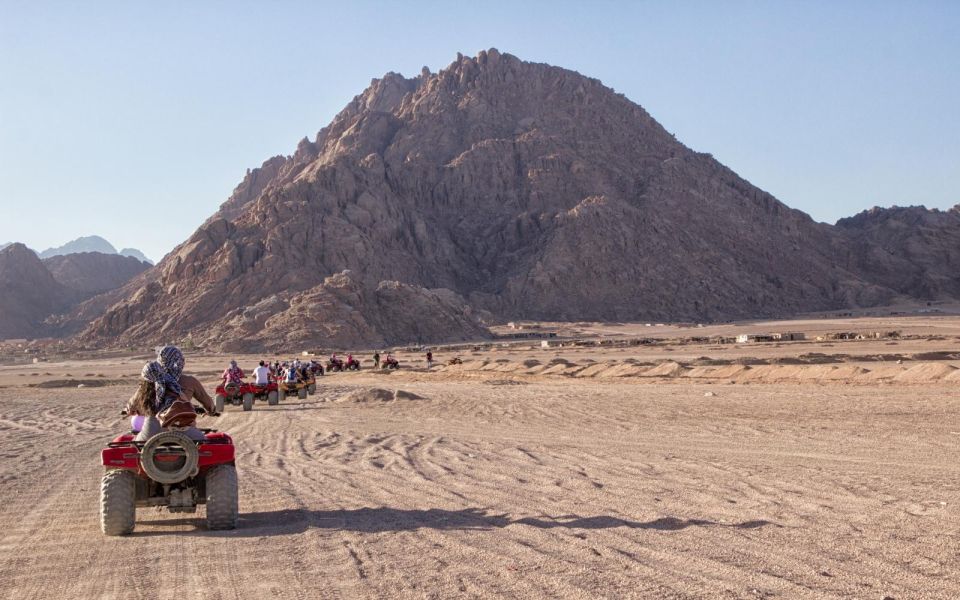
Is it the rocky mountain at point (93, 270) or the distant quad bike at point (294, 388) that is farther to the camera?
the rocky mountain at point (93, 270)

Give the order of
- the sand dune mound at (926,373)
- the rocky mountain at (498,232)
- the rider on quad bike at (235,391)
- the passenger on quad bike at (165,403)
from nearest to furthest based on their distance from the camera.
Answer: the passenger on quad bike at (165,403)
the rider on quad bike at (235,391)
the sand dune mound at (926,373)
the rocky mountain at (498,232)

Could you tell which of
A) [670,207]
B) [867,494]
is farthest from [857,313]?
[867,494]

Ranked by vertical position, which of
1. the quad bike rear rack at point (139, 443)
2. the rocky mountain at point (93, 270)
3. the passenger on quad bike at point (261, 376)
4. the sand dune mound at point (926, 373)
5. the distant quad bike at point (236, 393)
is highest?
the rocky mountain at point (93, 270)

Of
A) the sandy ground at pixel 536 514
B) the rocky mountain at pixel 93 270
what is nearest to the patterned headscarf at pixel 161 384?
the sandy ground at pixel 536 514

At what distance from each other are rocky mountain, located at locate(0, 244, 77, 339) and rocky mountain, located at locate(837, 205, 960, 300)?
12607 cm

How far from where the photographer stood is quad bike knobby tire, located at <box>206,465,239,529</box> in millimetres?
8289

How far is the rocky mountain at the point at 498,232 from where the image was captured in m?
94.9

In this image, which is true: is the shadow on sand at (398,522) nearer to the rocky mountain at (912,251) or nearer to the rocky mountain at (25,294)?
the rocky mountain at (25,294)

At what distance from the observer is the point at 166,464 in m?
8.23

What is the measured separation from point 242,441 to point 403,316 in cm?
6564

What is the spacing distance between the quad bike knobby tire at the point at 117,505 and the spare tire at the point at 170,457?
0.79 ft

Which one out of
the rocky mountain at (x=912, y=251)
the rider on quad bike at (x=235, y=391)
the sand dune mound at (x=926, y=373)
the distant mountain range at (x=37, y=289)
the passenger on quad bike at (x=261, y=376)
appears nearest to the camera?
the rider on quad bike at (x=235, y=391)

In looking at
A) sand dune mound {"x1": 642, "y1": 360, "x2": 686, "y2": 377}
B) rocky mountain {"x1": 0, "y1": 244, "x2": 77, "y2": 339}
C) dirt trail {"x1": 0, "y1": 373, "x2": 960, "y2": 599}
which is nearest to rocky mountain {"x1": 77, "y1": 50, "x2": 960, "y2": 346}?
rocky mountain {"x1": 0, "y1": 244, "x2": 77, "y2": 339}

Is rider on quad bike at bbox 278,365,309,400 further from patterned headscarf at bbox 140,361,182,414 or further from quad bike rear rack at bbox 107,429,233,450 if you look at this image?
quad bike rear rack at bbox 107,429,233,450
